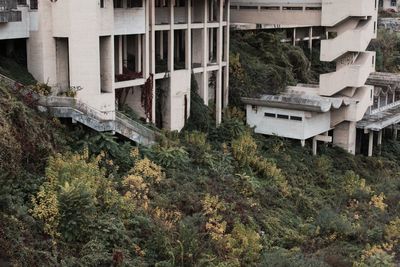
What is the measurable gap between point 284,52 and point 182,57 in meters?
10.8

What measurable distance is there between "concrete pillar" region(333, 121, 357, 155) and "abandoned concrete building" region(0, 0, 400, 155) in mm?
57

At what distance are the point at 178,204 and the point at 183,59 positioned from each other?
39.9 ft

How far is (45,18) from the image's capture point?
79.1 ft

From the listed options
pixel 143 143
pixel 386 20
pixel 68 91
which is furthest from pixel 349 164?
pixel 386 20

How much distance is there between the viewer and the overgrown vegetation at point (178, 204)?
17219 millimetres

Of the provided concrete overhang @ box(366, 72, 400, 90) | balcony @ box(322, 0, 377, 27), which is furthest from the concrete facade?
concrete overhang @ box(366, 72, 400, 90)

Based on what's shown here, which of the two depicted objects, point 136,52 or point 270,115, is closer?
point 136,52

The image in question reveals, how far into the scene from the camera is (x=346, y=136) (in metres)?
33.3

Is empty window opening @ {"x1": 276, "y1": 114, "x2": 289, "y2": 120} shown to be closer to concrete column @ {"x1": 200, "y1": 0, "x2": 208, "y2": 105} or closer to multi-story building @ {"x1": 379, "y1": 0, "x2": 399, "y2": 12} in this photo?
concrete column @ {"x1": 200, "y1": 0, "x2": 208, "y2": 105}

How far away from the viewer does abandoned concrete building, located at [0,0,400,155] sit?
23719 mm

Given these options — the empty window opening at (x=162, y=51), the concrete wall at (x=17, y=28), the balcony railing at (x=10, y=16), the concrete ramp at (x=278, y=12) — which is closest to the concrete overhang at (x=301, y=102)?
the concrete ramp at (x=278, y=12)

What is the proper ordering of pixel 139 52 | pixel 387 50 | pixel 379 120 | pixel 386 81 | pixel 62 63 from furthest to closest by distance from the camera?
1. pixel 387 50
2. pixel 386 81
3. pixel 379 120
4. pixel 139 52
5. pixel 62 63

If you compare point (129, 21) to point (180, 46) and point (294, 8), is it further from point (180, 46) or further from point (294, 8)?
point (294, 8)

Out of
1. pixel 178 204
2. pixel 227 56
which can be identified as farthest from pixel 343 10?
pixel 178 204
